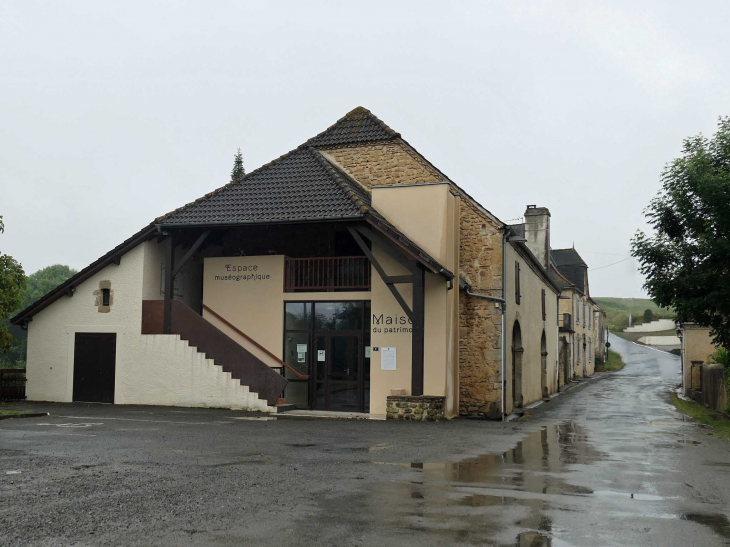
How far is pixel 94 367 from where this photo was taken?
20.2 meters

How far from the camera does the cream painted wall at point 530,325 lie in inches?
843

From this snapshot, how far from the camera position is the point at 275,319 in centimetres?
1989

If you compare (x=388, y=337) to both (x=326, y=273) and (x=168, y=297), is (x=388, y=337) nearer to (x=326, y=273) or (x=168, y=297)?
(x=326, y=273)

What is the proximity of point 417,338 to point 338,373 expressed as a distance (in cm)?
308

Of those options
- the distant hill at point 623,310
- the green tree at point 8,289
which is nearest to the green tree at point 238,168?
the green tree at point 8,289

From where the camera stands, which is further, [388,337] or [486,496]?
[388,337]

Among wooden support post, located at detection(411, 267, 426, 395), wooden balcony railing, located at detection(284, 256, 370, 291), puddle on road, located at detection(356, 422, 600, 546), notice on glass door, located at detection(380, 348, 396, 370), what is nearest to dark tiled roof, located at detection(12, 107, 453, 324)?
wooden support post, located at detection(411, 267, 426, 395)

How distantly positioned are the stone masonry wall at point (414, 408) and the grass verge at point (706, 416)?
5.94 metres

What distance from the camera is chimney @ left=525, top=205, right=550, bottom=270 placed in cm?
3588

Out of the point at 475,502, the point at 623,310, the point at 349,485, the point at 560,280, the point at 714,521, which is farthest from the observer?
the point at 623,310

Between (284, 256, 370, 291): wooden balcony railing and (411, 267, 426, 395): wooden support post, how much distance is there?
2.23 m

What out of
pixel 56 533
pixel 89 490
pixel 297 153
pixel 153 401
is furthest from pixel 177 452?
pixel 297 153

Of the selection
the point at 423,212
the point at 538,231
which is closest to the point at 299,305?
the point at 423,212

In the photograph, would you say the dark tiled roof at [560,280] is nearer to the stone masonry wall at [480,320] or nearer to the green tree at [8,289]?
the stone masonry wall at [480,320]
